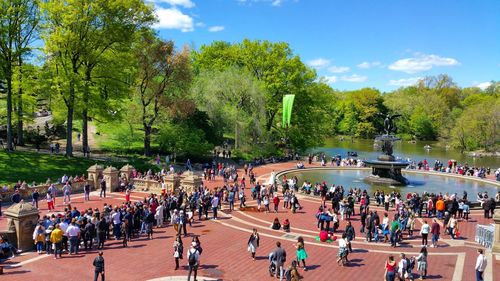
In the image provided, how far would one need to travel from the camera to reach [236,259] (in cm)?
1684

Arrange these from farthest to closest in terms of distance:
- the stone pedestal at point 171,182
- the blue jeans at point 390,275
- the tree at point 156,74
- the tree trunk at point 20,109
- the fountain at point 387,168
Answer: the tree at point 156,74 < the tree trunk at point 20,109 < the fountain at point 387,168 < the stone pedestal at point 171,182 < the blue jeans at point 390,275

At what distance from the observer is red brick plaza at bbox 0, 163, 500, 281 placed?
1505 centimetres

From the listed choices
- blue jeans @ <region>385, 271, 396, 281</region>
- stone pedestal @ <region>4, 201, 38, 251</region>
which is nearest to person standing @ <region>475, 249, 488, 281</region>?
blue jeans @ <region>385, 271, 396, 281</region>

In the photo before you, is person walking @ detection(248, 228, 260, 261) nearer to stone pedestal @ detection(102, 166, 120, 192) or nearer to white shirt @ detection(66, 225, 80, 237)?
white shirt @ detection(66, 225, 80, 237)

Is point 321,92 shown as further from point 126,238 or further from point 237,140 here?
point 126,238

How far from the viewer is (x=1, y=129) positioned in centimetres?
4822

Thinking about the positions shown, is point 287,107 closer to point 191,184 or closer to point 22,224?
point 191,184

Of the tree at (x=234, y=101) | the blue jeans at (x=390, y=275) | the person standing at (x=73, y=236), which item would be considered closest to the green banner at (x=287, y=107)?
the tree at (x=234, y=101)

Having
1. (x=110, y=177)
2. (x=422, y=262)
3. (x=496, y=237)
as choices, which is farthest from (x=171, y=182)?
(x=496, y=237)

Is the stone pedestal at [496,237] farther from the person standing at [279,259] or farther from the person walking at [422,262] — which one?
the person standing at [279,259]

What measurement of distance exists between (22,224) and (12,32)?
25307mm

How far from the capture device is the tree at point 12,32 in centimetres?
3559

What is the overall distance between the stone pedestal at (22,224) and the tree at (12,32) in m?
22.3

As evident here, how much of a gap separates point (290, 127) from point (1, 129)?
120 ft
